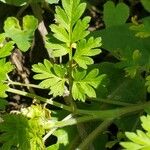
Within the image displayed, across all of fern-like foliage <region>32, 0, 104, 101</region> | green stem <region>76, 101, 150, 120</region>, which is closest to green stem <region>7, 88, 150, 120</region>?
green stem <region>76, 101, 150, 120</region>

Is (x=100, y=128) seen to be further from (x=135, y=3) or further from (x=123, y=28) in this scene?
(x=135, y=3)

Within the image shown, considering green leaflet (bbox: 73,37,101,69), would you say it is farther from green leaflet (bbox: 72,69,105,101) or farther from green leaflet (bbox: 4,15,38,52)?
green leaflet (bbox: 4,15,38,52)

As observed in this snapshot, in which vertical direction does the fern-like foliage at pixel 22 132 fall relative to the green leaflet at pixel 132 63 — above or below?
below

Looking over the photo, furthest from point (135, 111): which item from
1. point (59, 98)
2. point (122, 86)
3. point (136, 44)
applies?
point (59, 98)

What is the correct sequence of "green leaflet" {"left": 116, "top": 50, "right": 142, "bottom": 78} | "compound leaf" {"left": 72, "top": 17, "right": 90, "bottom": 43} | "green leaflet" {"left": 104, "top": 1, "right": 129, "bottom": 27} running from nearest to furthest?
"compound leaf" {"left": 72, "top": 17, "right": 90, "bottom": 43}, "green leaflet" {"left": 116, "top": 50, "right": 142, "bottom": 78}, "green leaflet" {"left": 104, "top": 1, "right": 129, "bottom": 27}

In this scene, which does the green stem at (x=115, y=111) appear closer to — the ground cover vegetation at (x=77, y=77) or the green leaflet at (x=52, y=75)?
the ground cover vegetation at (x=77, y=77)

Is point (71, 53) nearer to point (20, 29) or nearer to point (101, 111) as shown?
point (101, 111)

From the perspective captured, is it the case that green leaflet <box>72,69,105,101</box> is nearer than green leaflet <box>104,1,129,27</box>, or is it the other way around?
green leaflet <box>72,69,105,101</box>

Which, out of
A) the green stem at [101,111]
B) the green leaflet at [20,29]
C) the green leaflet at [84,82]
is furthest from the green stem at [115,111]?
the green leaflet at [20,29]
